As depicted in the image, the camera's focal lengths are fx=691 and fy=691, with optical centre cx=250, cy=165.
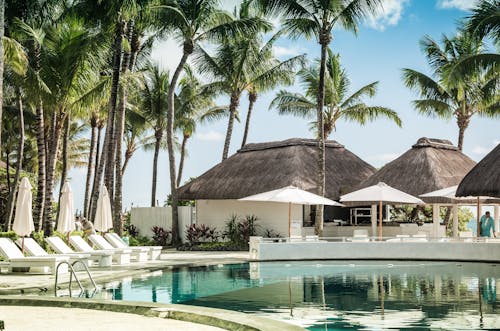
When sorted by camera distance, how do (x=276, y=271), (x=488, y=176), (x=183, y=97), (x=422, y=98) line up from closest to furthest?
(x=276, y=271) < (x=488, y=176) < (x=422, y=98) < (x=183, y=97)

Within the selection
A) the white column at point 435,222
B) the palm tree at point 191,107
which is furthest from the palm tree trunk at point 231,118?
the white column at point 435,222

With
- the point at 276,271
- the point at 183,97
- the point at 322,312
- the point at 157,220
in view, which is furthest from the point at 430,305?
the point at 183,97

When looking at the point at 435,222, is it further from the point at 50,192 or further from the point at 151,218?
the point at 50,192

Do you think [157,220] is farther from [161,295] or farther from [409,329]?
[409,329]

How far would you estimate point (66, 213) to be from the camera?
16.7 meters

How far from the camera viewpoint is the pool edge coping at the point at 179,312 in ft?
23.8

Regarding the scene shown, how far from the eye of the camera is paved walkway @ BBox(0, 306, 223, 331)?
7445 mm

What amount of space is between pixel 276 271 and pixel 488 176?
23.2 ft

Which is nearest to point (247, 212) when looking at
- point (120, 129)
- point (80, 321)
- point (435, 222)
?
point (120, 129)

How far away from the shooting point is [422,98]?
3033 cm

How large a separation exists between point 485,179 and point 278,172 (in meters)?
9.12

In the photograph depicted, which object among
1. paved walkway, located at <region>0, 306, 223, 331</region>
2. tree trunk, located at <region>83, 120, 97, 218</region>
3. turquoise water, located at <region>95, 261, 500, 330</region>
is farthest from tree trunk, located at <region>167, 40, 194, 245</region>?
paved walkway, located at <region>0, 306, 223, 331</region>

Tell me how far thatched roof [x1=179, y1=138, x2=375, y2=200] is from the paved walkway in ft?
56.9

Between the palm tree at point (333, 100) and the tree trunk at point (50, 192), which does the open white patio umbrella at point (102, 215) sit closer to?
the tree trunk at point (50, 192)
